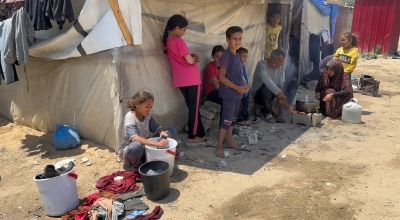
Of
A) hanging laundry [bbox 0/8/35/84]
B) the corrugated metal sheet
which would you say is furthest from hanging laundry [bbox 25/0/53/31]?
the corrugated metal sheet

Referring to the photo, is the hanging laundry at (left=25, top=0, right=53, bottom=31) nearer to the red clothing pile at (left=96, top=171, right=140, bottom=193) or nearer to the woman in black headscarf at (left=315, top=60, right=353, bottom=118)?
the red clothing pile at (left=96, top=171, right=140, bottom=193)

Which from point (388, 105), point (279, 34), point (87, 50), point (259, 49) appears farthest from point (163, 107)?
point (388, 105)

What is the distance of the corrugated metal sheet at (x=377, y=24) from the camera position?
16.2 meters

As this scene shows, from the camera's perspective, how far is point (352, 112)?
6.52 meters

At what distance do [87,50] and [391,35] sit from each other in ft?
50.2

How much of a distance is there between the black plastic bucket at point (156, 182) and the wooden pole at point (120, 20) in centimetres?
150

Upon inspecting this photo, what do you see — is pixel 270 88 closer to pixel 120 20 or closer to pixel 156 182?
pixel 120 20

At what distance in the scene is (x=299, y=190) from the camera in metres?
4.06

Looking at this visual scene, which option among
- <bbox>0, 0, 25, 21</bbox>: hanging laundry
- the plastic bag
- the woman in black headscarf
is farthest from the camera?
the woman in black headscarf

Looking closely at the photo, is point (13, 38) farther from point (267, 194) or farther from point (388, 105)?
point (388, 105)

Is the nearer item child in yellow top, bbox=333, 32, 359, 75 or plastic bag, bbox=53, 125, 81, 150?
plastic bag, bbox=53, 125, 81, 150

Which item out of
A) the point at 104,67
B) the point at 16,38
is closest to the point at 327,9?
the point at 104,67

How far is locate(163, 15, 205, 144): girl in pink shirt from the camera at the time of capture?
16.2 ft

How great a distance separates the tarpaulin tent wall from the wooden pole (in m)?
0.05
